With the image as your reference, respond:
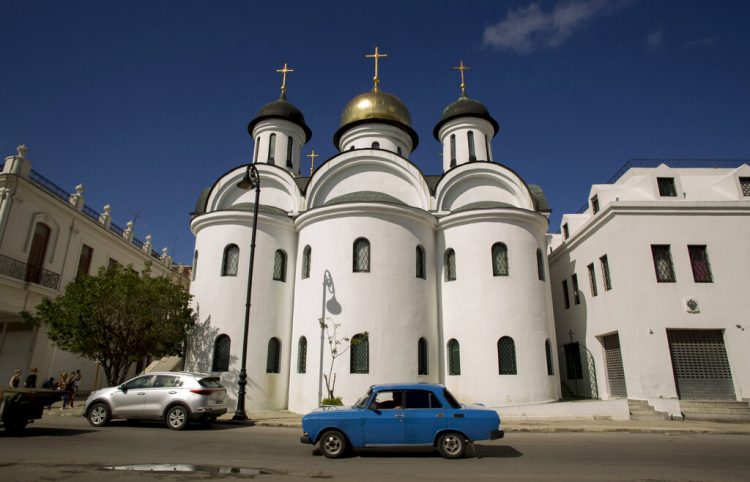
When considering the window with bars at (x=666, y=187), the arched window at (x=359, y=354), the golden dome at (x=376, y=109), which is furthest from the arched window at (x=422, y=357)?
the golden dome at (x=376, y=109)

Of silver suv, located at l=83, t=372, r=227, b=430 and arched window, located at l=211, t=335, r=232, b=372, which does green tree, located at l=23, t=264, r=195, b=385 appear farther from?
silver suv, located at l=83, t=372, r=227, b=430

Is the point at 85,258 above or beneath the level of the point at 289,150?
beneath

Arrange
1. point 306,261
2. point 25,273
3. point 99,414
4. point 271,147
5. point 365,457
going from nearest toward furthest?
point 365,457
point 99,414
point 306,261
point 25,273
point 271,147

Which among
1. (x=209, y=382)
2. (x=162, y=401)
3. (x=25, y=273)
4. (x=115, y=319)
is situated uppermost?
(x=25, y=273)

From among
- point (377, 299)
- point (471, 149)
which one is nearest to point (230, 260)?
point (377, 299)

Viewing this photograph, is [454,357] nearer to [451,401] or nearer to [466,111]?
[451,401]

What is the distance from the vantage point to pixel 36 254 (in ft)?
67.4

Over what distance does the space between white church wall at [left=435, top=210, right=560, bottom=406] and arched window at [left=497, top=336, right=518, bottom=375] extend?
144 millimetres

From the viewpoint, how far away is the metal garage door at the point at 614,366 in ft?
54.0

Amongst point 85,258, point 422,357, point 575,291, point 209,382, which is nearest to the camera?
point 209,382

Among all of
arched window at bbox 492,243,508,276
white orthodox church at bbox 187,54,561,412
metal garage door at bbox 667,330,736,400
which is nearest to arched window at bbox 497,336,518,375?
white orthodox church at bbox 187,54,561,412

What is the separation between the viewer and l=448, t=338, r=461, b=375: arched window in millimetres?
16975

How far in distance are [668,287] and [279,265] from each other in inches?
555

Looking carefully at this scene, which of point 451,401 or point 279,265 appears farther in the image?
point 279,265
